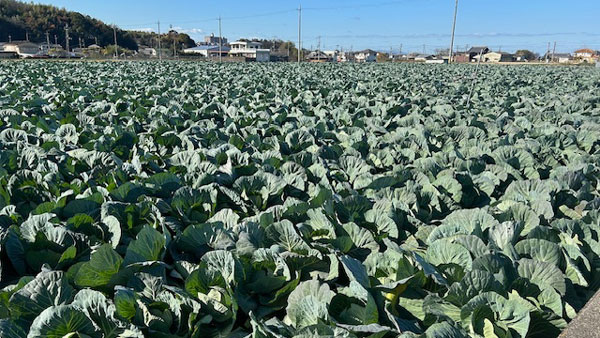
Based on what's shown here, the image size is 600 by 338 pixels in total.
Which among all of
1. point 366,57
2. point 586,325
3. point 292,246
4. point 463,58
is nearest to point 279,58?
point 366,57

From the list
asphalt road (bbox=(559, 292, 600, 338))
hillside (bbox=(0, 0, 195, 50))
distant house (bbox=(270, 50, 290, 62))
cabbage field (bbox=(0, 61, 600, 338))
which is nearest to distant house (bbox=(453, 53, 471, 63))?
distant house (bbox=(270, 50, 290, 62))

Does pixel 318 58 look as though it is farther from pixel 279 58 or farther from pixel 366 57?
pixel 366 57

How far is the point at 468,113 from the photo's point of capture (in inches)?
371

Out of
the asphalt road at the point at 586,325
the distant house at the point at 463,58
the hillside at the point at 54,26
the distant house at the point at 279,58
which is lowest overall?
the asphalt road at the point at 586,325

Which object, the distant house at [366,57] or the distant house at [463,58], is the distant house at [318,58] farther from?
the distant house at [463,58]

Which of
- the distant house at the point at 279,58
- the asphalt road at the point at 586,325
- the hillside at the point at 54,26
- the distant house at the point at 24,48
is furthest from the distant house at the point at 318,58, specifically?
the asphalt road at the point at 586,325

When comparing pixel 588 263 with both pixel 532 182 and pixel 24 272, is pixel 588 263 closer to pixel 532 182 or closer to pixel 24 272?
pixel 532 182

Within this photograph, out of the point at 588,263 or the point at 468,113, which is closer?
the point at 588,263

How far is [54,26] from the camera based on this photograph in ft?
339

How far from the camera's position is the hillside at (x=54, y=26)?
101 meters

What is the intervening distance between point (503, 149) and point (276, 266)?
3730 millimetres

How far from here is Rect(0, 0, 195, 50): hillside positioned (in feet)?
331

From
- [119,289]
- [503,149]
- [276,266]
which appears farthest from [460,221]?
[503,149]

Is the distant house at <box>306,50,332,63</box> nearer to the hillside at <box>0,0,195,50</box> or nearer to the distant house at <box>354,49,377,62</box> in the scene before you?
the distant house at <box>354,49,377,62</box>
